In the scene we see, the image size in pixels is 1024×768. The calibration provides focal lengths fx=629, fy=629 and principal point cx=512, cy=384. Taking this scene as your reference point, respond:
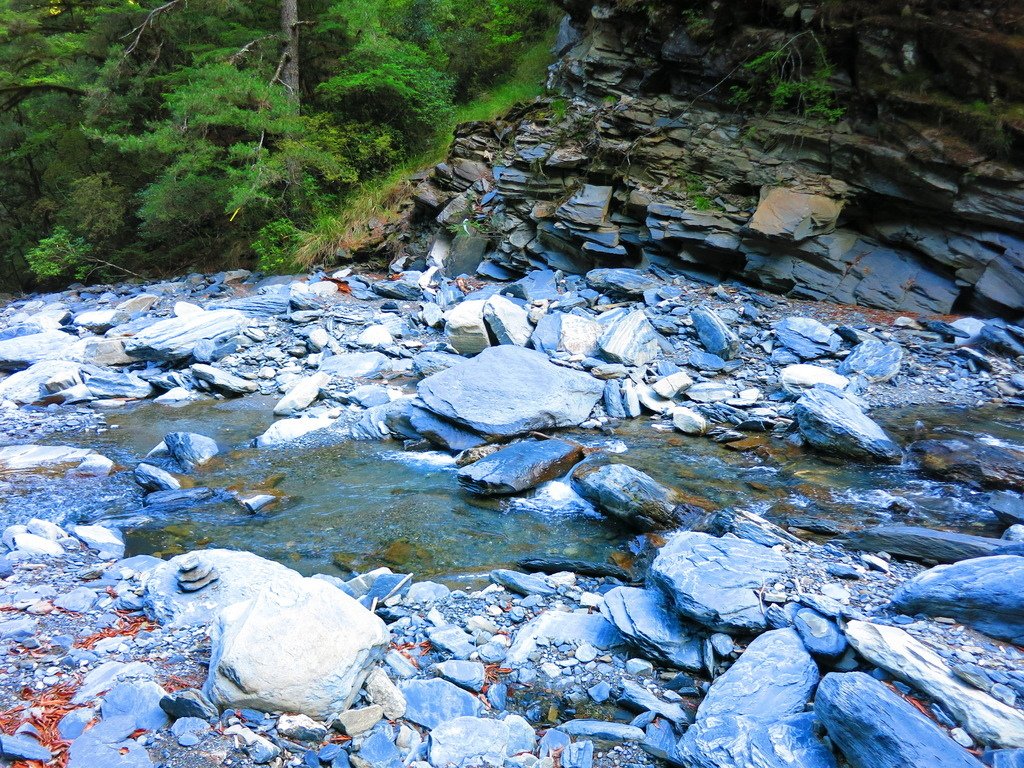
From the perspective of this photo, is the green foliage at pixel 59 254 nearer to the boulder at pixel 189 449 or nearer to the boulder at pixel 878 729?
the boulder at pixel 189 449

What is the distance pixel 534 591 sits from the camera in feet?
12.2

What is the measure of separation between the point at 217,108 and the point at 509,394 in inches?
334

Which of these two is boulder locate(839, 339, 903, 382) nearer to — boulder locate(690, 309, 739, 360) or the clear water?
the clear water

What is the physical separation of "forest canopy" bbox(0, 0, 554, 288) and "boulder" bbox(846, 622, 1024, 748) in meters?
11.2

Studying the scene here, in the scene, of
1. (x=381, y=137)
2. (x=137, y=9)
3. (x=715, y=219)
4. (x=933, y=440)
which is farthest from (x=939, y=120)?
(x=137, y=9)

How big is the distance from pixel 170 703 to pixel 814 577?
121 inches

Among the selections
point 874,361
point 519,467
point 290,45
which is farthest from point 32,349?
point 874,361

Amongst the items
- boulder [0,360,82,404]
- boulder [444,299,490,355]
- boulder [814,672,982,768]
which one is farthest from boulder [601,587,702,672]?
boulder [0,360,82,404]

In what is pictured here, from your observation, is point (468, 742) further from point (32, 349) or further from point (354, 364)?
point (32, 349)

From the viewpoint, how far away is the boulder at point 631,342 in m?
7.40

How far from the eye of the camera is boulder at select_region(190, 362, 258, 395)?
25.1 feet

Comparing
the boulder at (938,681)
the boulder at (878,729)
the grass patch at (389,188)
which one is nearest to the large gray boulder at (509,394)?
the boulder at (938,681)

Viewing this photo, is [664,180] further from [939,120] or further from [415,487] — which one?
[415,487]

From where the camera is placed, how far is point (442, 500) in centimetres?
515
